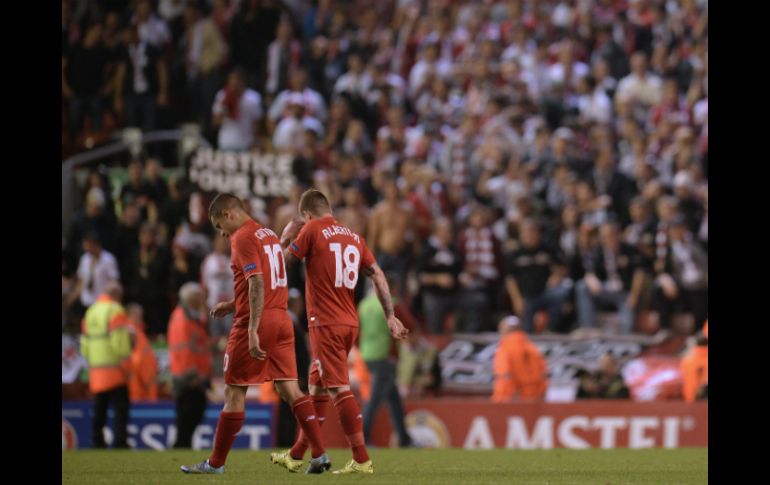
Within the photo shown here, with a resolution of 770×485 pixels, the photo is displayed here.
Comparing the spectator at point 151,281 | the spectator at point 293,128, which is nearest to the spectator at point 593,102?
the spectator at point 293,128

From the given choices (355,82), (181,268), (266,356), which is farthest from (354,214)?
(266,356)

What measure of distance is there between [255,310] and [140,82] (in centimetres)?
1414

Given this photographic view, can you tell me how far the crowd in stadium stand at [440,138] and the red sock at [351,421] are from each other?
24.3 feet

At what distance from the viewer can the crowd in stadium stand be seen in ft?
62.9

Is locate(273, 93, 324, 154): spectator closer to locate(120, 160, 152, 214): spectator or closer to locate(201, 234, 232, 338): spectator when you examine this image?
locate(120, 160, 152, 214): spectator

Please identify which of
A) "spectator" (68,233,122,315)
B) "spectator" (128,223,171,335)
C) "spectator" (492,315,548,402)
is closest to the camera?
"spectator" (492,315,548,402)

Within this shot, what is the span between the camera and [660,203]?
66.3 feet

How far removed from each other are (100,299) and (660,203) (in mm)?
8616

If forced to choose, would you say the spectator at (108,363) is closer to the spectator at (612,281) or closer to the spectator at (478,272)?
the spectator at (478,272)

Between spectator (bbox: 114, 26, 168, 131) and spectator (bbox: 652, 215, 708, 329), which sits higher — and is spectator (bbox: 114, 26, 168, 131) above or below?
above

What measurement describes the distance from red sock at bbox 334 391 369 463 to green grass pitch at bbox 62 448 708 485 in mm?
210

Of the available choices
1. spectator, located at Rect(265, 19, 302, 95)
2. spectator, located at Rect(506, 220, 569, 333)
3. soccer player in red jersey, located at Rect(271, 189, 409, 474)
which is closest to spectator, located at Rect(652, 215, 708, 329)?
spectator, located at Rect(506, 220, 569, 333)

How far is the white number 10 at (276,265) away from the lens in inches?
388

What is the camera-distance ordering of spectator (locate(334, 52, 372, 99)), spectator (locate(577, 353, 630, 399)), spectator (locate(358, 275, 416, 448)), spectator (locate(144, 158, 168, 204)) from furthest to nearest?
1. spectator (locate(334, 52, 372, 99))
2. spectator (locate(144, 158, 168, 204))
3. spectator (locate(577, 353, 630, 399))
4. spectator (locate(358, 275, 416, 448))
